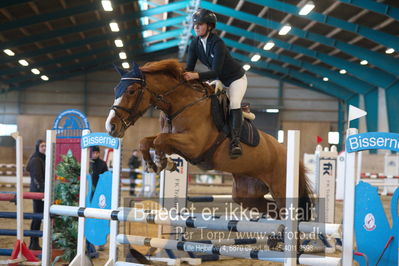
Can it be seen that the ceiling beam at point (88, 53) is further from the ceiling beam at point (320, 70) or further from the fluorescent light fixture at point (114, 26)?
the fluorescent light fixture at point (114, 26)

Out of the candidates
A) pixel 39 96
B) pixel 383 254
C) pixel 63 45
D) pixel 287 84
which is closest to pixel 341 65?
pixel 287 84

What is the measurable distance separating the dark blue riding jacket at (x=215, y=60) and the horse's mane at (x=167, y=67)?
147mm

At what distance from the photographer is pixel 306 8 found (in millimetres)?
10945

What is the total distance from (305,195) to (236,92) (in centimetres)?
122

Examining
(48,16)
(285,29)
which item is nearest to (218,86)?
(48,16)

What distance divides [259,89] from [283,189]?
18.0 meters

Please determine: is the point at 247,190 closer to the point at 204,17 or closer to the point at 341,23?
the point at 204,17

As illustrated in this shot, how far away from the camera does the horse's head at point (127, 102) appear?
278 cm

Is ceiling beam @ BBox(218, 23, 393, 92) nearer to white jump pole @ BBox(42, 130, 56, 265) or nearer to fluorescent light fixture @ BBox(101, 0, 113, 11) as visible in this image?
fluorescent light fixture @ BBox(101, 0, 113, 11)

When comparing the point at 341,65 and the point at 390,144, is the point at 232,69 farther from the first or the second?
the point at 341,65

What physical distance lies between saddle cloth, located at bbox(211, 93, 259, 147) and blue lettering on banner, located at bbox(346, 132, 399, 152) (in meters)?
1.00

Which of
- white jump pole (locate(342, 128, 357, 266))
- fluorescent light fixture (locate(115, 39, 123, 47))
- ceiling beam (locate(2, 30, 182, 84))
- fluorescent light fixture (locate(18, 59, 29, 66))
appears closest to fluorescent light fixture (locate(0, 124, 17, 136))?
ceiling beam (locate(2, 30, 182, 84))

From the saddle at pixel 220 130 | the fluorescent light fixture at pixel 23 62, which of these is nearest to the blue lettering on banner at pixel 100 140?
the saddle at pixel 220 130

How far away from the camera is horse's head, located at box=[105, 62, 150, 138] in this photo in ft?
9.11
